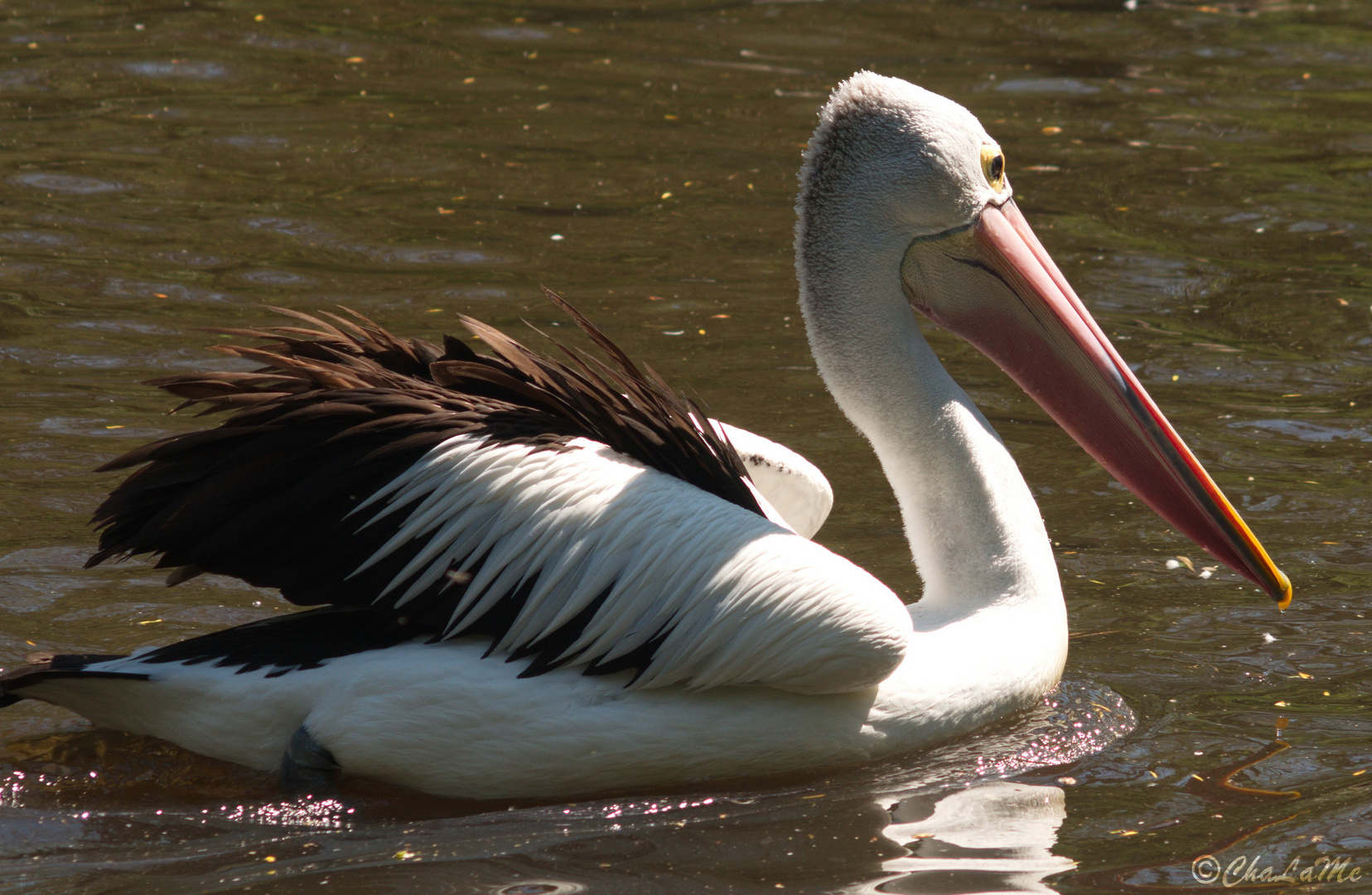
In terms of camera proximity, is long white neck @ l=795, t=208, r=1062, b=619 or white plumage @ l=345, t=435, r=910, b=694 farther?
long white neck @ l=795, t=208, r=1062, b=619

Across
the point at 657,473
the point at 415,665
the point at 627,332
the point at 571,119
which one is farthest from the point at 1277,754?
the point at 571,119

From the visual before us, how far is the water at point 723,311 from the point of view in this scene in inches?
131

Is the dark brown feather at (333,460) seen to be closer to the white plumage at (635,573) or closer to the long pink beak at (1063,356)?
the white plumage at (635,573)

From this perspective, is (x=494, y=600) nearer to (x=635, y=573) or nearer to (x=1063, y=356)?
(x=635, y=573)

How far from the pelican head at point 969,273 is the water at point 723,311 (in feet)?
1.86

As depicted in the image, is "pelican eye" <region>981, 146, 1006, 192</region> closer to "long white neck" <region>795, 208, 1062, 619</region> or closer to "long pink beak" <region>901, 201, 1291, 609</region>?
"long pink beak" <region>901, 201, 1291, 609</region>

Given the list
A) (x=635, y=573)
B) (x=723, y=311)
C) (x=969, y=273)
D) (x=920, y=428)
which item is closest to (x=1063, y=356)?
(x=969, y=273)

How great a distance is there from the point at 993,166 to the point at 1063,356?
53 centimetres

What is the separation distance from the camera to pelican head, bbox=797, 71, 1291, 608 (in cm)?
390

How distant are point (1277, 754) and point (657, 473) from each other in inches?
64.5

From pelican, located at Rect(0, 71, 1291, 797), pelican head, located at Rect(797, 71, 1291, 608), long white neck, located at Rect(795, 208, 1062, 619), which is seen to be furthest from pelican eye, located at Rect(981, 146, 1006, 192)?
pelican, located at Rect(0, 71, 1291, 797)

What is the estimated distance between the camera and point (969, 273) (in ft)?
13.4

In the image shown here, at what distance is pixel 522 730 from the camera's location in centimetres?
338

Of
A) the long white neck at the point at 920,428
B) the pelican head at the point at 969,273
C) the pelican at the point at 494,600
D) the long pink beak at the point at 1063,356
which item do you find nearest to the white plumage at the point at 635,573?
the pelican at the point at 494,600
